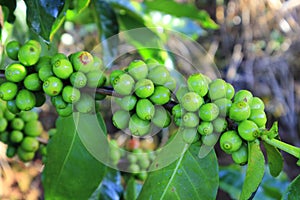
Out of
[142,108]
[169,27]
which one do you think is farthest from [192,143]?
[169,27]

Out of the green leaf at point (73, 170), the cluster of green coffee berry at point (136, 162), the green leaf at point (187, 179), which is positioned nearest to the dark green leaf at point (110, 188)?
the cluster of green coffee berry at point (136, 162)

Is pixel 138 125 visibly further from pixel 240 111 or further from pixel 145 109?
pixel 240 111

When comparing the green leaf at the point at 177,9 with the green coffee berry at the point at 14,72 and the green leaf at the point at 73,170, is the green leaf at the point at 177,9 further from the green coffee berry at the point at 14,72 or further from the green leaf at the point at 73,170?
the green coffee berry at the point at 14,72

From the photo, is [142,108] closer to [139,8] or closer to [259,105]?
[259,105]

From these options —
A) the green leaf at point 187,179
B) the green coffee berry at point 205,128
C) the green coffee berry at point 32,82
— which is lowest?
the green leaf at point 187,179

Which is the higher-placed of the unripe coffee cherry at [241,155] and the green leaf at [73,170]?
the unripe coffee cherry at [241,155]

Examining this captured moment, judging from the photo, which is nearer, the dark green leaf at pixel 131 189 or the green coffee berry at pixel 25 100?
the green coffee berry at pixel 25 100
